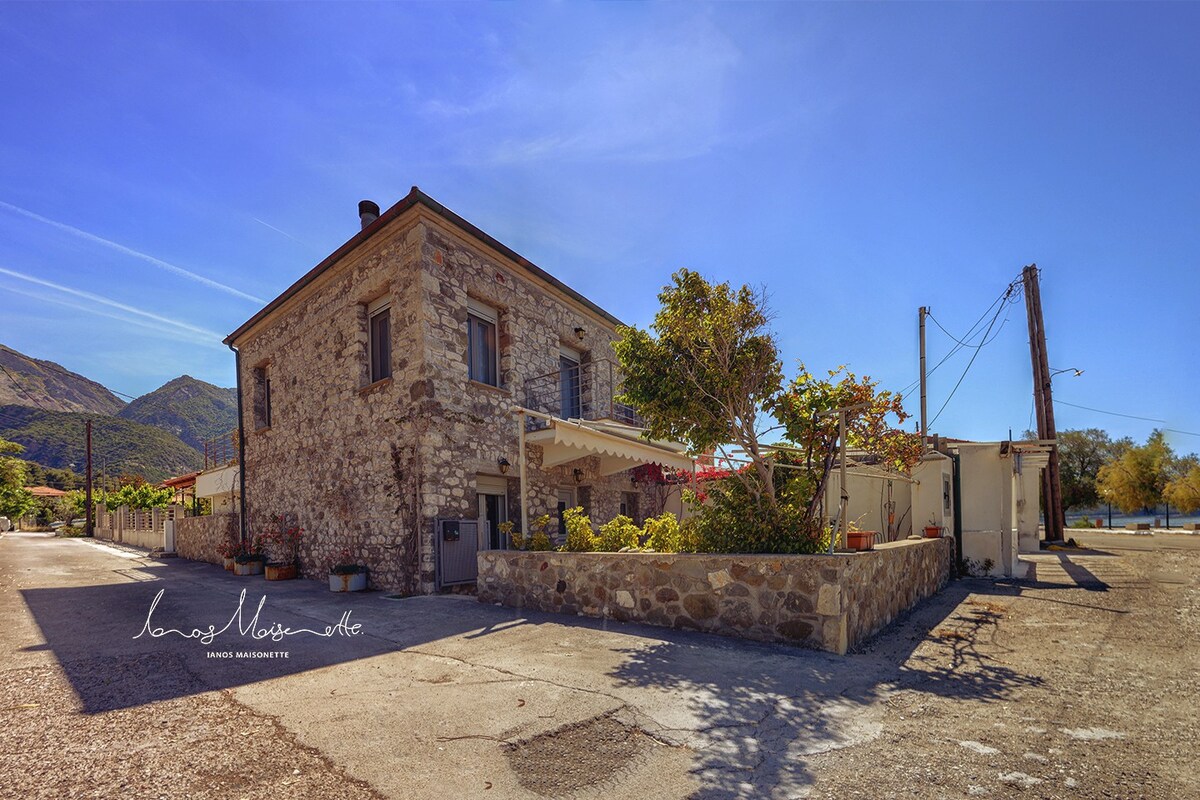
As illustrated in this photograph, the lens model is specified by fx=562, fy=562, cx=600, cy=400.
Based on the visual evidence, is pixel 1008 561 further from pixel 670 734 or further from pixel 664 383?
pixel 670 734

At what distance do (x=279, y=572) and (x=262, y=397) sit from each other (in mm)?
4916

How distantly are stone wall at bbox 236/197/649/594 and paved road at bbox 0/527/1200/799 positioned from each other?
269 cm

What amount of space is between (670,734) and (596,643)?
7.58ft

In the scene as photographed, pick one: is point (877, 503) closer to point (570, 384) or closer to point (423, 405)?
point (570, 384)

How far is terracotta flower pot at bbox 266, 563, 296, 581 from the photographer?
437 inches

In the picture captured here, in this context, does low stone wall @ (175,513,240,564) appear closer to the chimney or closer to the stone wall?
the stone wall

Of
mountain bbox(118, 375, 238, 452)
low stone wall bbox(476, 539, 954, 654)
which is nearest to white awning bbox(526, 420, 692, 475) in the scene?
low stone wall bbox(476, 539, 954, 654)

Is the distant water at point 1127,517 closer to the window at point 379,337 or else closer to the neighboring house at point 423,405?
the neighboring house at point 423,405

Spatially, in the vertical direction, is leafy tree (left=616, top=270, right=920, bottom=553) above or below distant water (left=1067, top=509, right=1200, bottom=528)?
above

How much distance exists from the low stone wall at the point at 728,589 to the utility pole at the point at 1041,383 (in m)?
13.3

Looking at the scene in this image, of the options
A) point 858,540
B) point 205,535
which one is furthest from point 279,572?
point 858,540

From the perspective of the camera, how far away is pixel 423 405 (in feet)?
29.7

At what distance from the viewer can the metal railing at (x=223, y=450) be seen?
1515cm

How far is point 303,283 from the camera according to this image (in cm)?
1175
